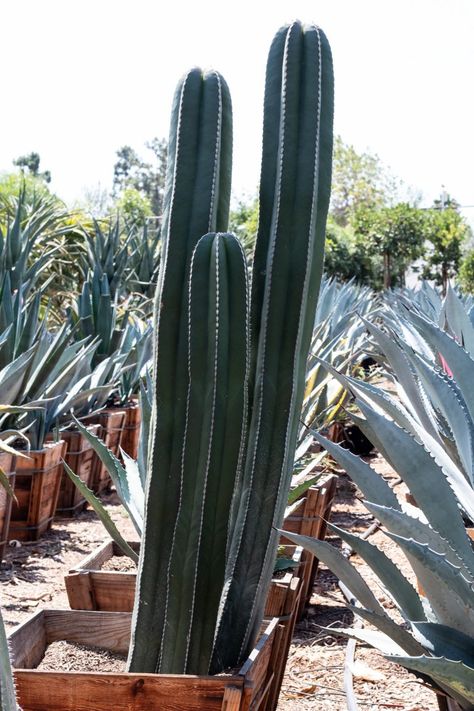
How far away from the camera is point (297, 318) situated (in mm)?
1693

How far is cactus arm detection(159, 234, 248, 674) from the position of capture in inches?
62.1

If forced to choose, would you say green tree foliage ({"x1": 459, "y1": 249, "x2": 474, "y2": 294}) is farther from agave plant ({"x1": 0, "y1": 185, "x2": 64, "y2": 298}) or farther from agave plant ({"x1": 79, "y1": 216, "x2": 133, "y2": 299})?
agave plant ({"x1": 0, "y1": 185, "x2": 64, "y2": 298})

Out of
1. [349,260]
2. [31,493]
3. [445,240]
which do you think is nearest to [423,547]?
[31,493]

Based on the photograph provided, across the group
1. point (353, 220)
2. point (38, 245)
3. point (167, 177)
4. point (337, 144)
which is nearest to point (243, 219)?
point (353, 220)

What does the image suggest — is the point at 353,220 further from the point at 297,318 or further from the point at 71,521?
the point at 297,318

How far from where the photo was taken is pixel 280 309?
66.6 inches

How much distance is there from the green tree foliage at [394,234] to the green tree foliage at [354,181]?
19.2 metres

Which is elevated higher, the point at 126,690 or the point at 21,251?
the point at 21,251

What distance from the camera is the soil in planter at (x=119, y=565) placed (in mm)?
2352

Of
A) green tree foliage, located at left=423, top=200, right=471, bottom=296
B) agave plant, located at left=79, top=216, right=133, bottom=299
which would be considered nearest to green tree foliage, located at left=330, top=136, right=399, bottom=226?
green tree foliage, located at left=423, top=200, right=471, bottom=296

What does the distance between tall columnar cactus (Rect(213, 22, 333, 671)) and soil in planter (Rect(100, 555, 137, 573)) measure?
689mm

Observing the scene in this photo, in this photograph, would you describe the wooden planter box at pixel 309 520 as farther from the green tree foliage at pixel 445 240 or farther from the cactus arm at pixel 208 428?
the green tree foliage at pixel 445 240

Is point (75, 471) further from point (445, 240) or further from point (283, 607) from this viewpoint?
point (445, 240)

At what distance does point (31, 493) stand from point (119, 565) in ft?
4.70
